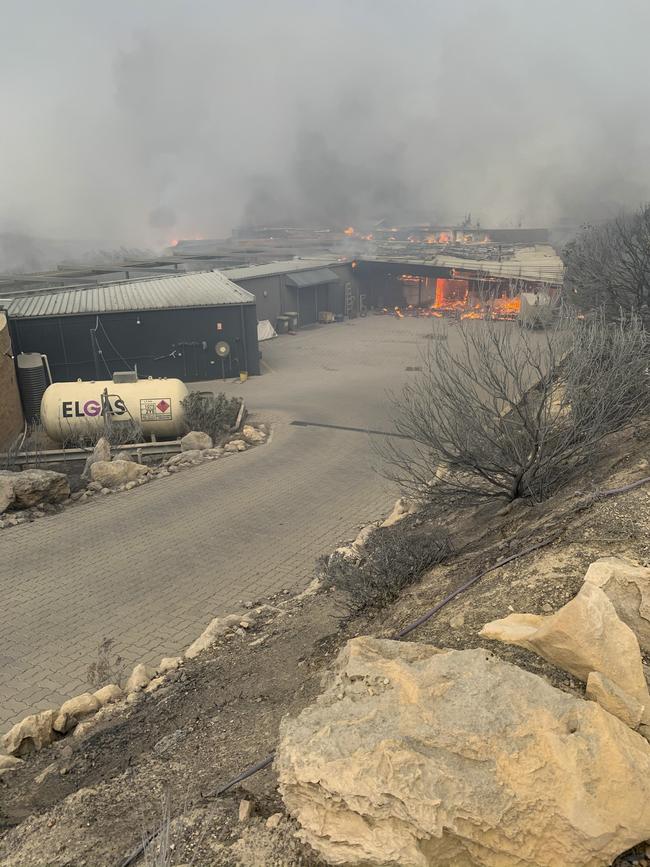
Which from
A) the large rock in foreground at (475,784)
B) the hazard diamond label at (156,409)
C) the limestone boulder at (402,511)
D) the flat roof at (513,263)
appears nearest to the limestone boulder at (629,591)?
the large rock in foreground at (475,784)

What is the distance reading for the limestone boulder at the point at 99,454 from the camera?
580 inches

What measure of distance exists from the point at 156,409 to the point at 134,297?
1025 centimetres

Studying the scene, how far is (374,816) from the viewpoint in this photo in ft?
9.13

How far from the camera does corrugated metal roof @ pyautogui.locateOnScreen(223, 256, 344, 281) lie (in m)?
34.5

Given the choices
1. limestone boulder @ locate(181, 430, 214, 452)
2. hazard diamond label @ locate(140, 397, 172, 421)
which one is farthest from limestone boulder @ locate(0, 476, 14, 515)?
hazard diamond label @ locate(140, 397, 172, 421)

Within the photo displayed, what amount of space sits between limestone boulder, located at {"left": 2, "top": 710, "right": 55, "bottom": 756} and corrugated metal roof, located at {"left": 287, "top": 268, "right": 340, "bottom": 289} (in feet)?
111

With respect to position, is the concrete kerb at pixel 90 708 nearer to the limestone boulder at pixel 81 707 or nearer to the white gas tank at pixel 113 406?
the limestone boulder at pixel 81 707

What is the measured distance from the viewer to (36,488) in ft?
40.8

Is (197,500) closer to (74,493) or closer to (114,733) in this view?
(74,493)

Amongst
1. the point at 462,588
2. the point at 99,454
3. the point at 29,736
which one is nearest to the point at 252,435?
the point at 99,454

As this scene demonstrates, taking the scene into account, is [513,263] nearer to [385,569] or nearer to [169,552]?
[169,552]

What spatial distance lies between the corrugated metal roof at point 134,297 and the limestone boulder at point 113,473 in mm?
11037

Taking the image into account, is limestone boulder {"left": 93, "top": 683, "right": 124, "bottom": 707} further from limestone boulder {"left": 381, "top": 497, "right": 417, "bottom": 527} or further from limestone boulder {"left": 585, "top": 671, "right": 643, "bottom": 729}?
limestone boulder {"left": 381, "top": 497, "right": 417, "bottom": 527}

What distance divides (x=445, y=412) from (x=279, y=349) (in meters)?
24.3
